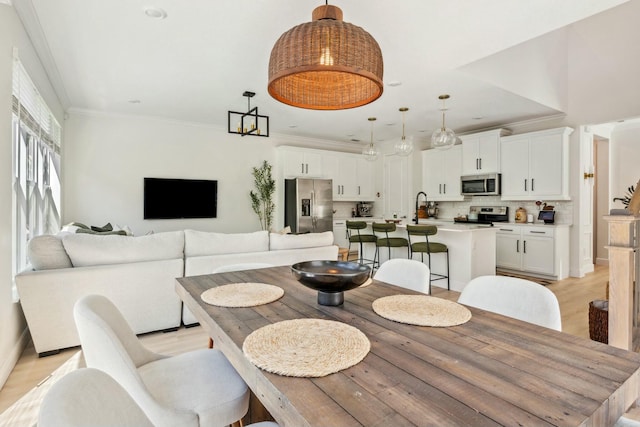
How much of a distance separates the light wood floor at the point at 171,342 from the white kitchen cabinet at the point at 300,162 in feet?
12.1

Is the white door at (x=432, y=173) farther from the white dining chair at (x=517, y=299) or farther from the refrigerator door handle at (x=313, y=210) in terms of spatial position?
the white dining chair at (x=517, y=299)

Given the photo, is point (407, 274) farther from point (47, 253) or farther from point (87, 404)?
point (47, 253)

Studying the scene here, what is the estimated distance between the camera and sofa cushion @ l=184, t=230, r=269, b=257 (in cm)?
318

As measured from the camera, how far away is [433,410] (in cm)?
71

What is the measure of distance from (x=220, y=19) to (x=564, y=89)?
5483 mm

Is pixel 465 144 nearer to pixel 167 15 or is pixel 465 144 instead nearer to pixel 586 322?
pixel 586 322

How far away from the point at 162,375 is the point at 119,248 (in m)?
1.91

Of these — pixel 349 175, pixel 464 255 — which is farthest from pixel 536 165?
pixel 349 175

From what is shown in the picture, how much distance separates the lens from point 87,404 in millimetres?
605

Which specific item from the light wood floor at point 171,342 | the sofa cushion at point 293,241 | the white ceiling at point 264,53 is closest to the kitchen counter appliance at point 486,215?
the white ceiling at point 264,53

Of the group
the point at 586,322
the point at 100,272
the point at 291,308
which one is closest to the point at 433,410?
the point at 291,308

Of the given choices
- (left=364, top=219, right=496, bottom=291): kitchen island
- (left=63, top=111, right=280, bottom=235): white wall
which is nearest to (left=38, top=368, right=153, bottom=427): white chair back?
(left=364, top=219, right=496, bottom=291): kitchen island

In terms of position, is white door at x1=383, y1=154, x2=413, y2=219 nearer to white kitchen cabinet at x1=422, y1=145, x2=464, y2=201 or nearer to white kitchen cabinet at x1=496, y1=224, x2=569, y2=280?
white kitchen cabinet at x1=422, y1=145, x2=464, y2=201

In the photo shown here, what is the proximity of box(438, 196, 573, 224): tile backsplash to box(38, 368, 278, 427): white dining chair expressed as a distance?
21.4 feet
